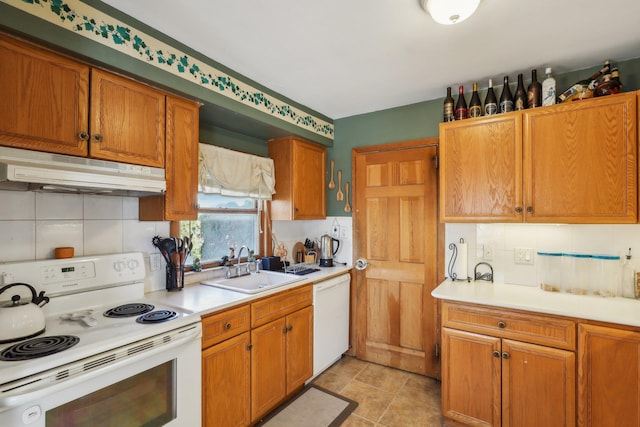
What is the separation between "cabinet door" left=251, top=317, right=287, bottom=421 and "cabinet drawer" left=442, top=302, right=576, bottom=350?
1.16m

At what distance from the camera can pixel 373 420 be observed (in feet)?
7.00

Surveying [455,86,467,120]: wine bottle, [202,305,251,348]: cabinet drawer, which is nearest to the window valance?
[202,305,251,348]: cabinet drawer

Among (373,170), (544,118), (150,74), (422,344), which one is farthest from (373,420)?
(150,74)

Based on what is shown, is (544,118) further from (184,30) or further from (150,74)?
(150,74)

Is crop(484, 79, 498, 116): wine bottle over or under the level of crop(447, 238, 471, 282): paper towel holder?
over

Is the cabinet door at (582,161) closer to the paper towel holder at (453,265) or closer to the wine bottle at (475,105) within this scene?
the wine bottle at (475,105)

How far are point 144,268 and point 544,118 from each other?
107 inches

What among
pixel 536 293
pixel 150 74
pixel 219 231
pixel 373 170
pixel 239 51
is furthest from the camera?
pixel 373 170

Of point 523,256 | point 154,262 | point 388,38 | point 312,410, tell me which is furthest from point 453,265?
point 154,262

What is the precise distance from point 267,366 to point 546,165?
7.45ft

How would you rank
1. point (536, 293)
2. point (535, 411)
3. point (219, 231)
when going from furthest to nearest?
point (219, 231) → point (536, 293) → point (535, 411)

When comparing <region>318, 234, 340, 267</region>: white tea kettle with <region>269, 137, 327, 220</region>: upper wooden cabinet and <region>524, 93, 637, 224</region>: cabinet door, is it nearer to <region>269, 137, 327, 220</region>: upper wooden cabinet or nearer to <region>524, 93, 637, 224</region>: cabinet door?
<region>269, 137, 327, 220</region>: upper wooden cabinet

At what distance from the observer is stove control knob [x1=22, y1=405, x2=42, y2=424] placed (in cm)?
101

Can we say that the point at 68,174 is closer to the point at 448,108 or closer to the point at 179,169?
the point at 179,169
